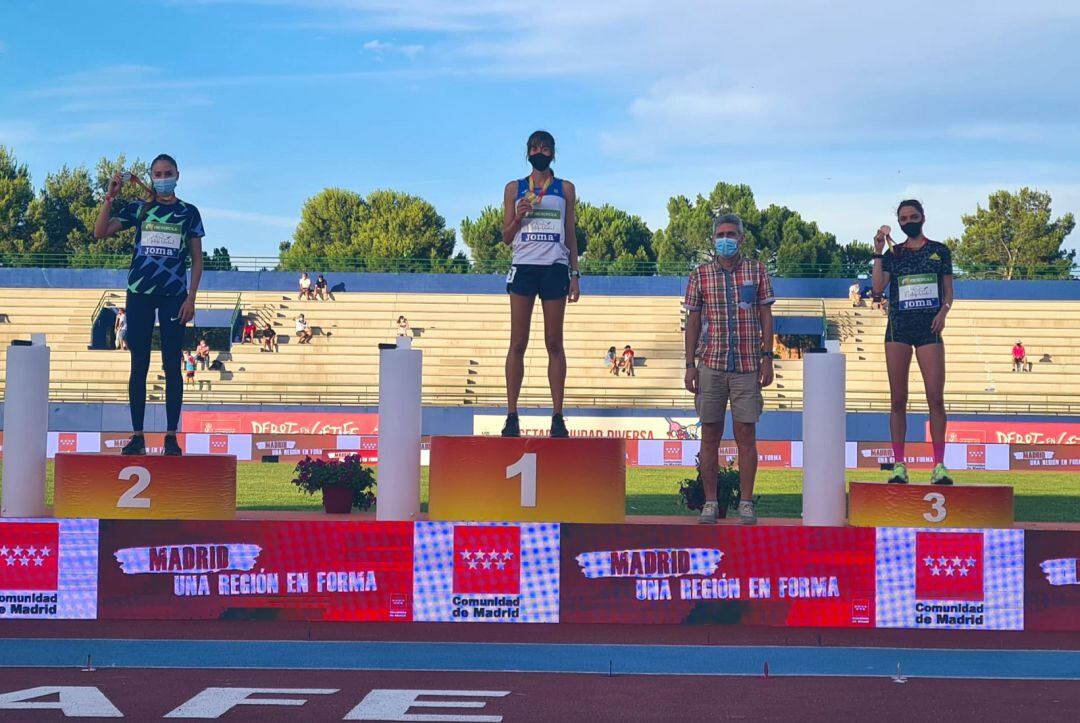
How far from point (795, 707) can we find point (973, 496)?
307cm

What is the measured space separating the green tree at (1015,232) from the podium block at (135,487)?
8332 cm

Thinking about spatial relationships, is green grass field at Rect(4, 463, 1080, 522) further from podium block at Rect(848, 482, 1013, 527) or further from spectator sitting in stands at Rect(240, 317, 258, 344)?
spectator sitting in stands at Rect(240, 317, 258, 344)

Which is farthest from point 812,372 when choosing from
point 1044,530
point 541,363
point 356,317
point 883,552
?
point 356,317

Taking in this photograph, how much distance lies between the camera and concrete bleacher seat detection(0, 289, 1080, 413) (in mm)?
40906

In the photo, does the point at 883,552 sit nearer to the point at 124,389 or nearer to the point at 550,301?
the point at 550,301

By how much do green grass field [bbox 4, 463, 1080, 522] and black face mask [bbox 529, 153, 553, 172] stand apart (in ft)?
15.1

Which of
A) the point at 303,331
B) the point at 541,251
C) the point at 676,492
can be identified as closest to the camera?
the point at 541,251

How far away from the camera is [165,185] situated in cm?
995

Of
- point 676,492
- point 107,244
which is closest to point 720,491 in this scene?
point 676,492

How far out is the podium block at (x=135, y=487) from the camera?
30.5ft

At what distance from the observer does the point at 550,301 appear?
9.83 meters

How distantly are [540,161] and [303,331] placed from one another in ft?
116

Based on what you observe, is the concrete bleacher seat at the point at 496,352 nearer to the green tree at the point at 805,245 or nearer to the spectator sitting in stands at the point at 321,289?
the spectator sitting in stands at the point at 321,289

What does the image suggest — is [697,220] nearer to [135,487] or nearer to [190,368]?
[190,368]
